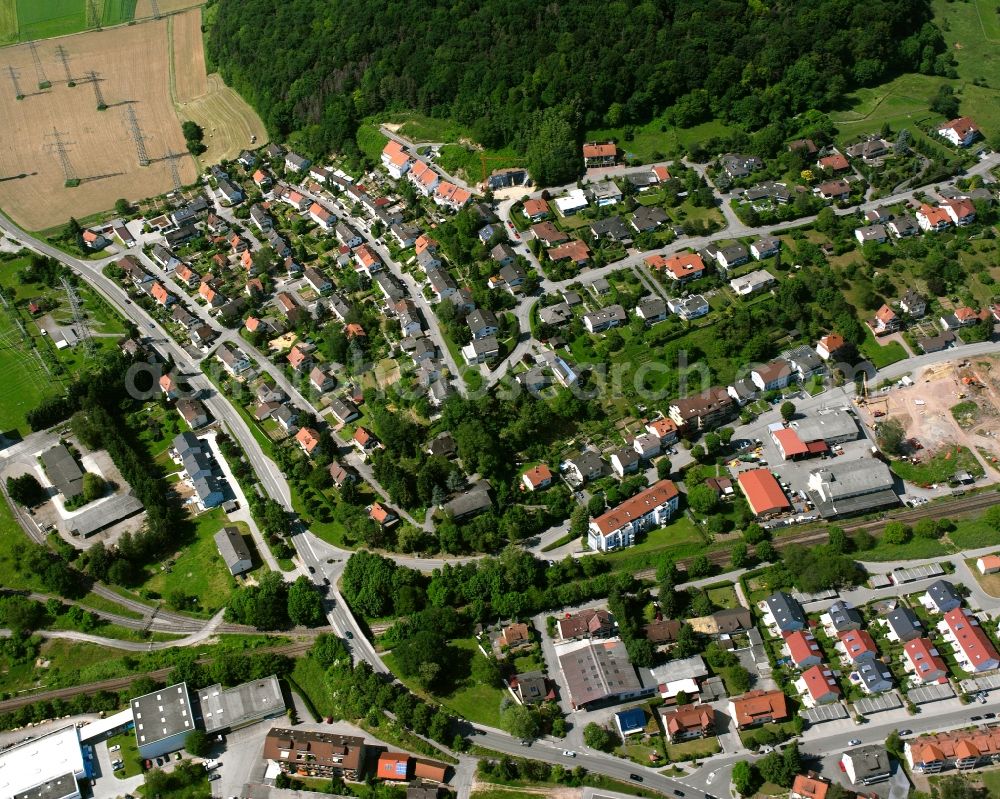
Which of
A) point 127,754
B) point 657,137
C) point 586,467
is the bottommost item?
point 127,754

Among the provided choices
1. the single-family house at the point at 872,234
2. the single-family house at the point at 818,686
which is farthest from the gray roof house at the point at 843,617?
the single-family house at the point at 872,234

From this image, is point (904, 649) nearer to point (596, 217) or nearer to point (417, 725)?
point (417, 725)

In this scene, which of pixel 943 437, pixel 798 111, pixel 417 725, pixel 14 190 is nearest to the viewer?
pixel 417 725

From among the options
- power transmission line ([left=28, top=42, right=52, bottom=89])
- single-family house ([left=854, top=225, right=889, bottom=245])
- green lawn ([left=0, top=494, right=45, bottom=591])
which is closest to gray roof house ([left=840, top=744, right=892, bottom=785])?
single-family house ([left=854, top=225, right=889, bottom=245])

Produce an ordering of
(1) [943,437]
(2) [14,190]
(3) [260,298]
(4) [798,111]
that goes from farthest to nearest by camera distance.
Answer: (2) [14,190] → (4) [798,111] → (3) [260,298] → (1) [943,437]

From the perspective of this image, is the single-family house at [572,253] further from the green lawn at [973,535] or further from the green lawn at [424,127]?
the green lawn at [973,535]

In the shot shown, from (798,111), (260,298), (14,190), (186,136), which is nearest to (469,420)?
(260,298)

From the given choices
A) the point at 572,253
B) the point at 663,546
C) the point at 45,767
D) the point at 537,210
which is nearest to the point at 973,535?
the point at 663,546

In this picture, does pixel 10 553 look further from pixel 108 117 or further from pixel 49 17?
pixel 49 17
